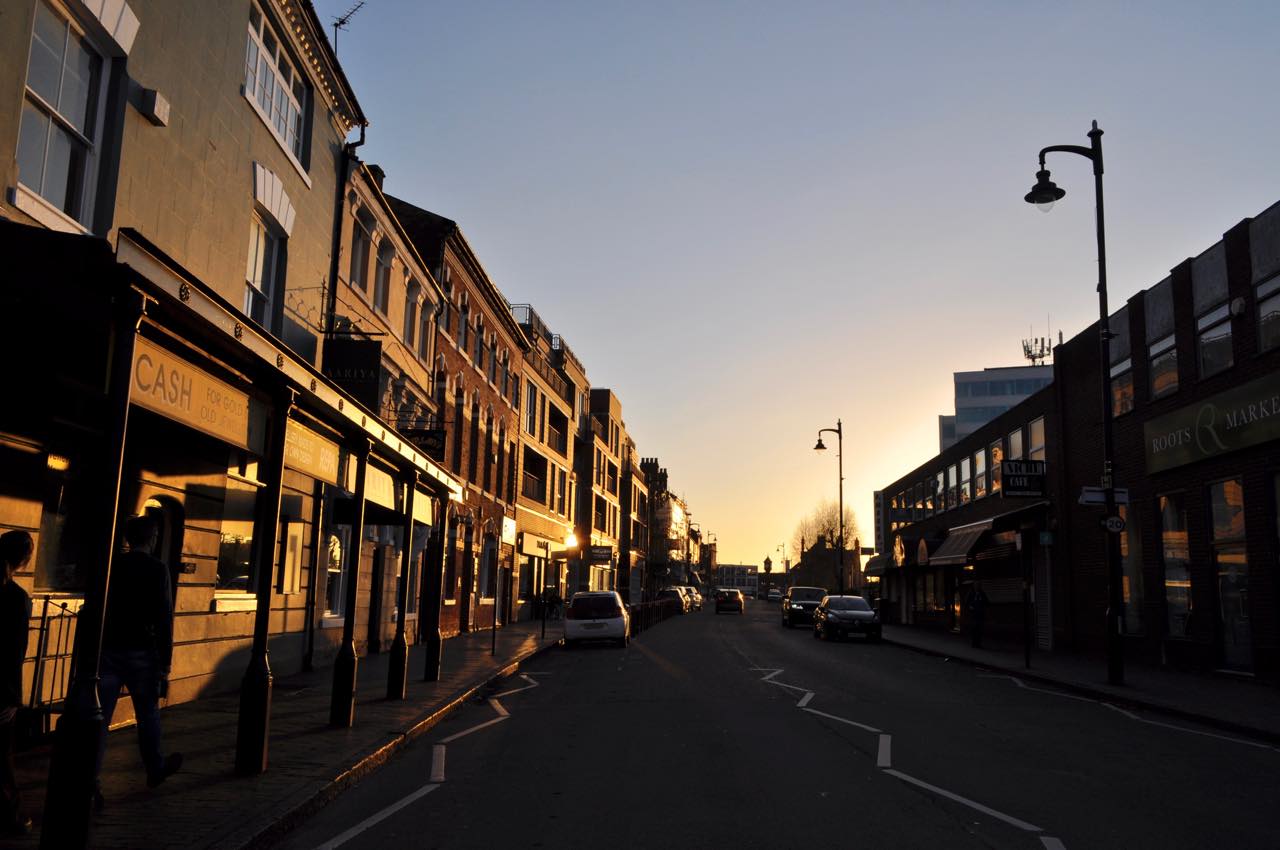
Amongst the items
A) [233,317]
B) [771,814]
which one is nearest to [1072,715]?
[771,814]

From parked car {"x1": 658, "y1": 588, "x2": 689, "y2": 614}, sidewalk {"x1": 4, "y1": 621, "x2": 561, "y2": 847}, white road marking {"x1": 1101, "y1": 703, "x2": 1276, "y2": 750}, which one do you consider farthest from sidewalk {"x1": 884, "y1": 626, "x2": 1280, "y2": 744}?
parked car {"x1": 658, "y1": 588, "x2": 689, "y2": 614}

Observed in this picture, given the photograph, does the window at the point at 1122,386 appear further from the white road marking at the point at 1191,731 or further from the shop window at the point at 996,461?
the white road marking at the point at 1191,731

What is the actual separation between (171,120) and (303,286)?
17.0 ft

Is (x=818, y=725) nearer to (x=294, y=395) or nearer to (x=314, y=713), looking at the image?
(x=314, y=713)

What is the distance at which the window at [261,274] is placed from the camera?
14.5 meters

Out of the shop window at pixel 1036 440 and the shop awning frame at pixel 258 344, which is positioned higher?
the shop window at pixel 1036 440

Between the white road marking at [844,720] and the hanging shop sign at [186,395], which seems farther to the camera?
the white road marking at [844,720]

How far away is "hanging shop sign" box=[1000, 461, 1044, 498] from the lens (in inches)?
1088

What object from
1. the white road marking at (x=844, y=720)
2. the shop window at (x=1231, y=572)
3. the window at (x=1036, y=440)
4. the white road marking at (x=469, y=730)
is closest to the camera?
the white road marking at (x=469, y=730)

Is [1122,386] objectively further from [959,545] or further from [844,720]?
[844,720]

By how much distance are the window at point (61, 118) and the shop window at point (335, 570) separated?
406 inches

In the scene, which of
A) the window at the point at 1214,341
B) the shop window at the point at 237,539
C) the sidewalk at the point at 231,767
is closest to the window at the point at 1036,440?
the window at the point at 1214,341

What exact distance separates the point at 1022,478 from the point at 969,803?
70.3ft

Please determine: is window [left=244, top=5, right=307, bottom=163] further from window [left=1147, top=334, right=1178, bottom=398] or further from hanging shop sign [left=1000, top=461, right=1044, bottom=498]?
hanging shop sign [left=1000, top=461, right=1044, bottom=498]
